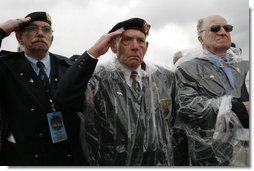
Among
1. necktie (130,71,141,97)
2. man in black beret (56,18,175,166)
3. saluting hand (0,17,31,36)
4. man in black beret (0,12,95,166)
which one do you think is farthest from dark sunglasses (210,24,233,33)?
saluting hand (0,17,31,36)

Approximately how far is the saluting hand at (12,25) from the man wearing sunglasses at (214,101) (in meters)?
0.79

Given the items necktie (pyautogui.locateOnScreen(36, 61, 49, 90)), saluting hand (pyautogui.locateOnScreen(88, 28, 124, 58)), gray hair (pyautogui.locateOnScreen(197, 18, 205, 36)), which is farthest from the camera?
gray hair (pyautogui.locateOnScreen(197, 18, 205, 36))

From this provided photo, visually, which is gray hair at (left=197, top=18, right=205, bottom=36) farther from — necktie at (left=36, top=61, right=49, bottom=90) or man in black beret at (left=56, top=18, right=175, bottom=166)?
necktie at (left=36, top=61, right=49, bottom=90)

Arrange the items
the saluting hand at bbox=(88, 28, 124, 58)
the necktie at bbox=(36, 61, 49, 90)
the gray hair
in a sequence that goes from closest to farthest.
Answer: the saluting hand at bbox=(88, 28, 124, 58) < the necktie at bbox=(36, 61, 49, 90) < the gray hair

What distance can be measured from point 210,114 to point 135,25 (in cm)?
56

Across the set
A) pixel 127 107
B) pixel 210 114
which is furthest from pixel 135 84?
pixel 210 114

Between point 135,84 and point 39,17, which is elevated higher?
point 39,17

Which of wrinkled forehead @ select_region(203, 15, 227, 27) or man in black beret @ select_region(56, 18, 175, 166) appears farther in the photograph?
wrinkled forehead @ select_region(203, 15, 227, 27)

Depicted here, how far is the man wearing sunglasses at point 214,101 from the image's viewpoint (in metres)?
1.58

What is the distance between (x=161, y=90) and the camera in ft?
5.41

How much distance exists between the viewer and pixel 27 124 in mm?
1554

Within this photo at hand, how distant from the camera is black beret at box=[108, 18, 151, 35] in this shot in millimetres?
1638

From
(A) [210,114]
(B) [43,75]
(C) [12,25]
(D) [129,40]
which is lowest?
(A) [210,114]

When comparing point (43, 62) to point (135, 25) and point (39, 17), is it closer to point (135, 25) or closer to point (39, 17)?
point (39, 17)
